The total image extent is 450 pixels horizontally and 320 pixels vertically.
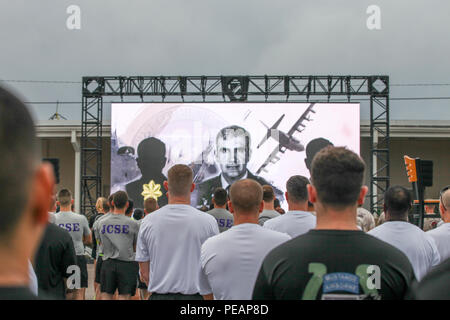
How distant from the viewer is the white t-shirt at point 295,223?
4.96 meters

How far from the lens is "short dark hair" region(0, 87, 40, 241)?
1.10m

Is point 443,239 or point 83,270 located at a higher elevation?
point 443,239

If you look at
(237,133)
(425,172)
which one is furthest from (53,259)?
(237,133)

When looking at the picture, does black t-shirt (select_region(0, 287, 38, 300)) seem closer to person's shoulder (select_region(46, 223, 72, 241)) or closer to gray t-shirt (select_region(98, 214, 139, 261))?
person's shoulder (select_region(46, 223, 72, 241))

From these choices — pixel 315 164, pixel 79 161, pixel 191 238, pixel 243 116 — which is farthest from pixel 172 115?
pixel 315 164

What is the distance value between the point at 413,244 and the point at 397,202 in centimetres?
44

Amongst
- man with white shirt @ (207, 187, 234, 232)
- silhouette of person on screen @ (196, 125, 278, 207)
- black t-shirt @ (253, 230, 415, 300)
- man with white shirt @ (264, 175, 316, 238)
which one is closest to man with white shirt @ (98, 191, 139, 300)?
man with white shirt @ (207, 187, 234, 232)

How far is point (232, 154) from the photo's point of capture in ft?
75.0

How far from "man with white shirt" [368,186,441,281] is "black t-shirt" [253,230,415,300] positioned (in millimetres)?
2007

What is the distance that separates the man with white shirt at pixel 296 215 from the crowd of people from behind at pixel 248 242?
0.01m

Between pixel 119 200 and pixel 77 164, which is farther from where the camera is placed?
pixel 77 164

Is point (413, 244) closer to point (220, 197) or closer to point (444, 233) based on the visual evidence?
point (444, 233)

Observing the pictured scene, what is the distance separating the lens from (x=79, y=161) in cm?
2477
